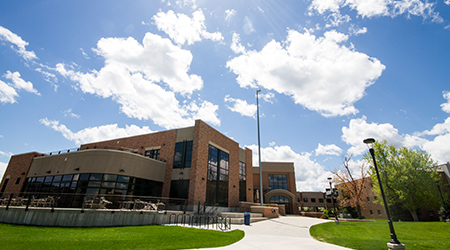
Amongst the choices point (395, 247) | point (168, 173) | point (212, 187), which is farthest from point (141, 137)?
point (395, 247)

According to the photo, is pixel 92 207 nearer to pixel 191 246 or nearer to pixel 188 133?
pixel 191 246

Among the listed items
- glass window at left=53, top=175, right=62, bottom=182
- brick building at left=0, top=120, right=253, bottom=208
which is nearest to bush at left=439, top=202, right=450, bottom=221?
brick building at left=0, top=120, right=253, bottom=208

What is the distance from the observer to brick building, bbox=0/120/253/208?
1895cm

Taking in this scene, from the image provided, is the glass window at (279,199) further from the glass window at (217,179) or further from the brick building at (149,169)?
the glass window at (217,179)

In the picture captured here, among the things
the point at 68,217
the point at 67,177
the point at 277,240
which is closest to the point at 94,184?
the point at 67,177

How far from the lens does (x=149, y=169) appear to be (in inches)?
855

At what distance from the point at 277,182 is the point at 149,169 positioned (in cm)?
2991

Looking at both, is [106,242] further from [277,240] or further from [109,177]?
[109,177]

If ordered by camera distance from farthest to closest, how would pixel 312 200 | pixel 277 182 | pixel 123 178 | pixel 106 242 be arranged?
pixel 312 200
pixel 277 182
pixel 123 178
pixel 106 242

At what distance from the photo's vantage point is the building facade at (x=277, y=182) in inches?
1588

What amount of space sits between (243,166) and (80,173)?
20477mm

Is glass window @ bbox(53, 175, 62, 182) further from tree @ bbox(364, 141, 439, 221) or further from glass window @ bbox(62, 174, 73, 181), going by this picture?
tree @ bbox(364, 141, 439, 221)

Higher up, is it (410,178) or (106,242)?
(410,178)

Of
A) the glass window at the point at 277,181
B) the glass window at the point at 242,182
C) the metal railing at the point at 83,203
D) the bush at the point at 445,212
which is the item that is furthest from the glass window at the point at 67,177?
the bush at the point at 445,212
